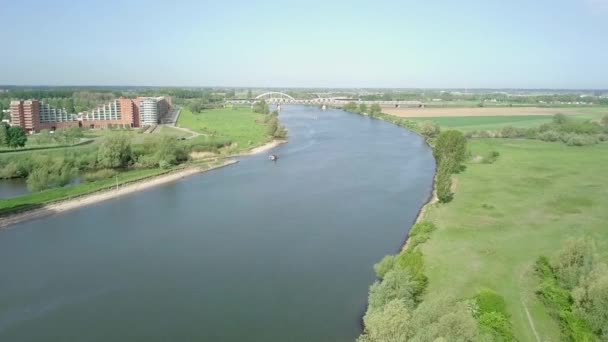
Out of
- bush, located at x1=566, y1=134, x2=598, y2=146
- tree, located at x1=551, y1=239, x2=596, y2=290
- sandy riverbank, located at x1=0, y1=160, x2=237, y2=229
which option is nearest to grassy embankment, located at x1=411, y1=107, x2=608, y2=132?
bush, located at x1=566, y1=134, x2=598, y2=146

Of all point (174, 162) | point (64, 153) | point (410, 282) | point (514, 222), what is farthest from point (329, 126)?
point (410, 282)

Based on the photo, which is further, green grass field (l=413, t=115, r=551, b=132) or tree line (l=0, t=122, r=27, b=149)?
green grass field (l=413, t=115, r=551, b=132)

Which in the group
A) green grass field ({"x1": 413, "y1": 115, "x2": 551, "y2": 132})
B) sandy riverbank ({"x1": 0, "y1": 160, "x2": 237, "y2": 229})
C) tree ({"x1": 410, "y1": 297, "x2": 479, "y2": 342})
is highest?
green grass field ({"x1": 413, "y1": 115, "x2": 551, "y2": 132})

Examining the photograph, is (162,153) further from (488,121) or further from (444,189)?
(488,121)

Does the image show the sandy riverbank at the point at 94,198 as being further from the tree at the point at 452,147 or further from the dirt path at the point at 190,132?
the tree at the point at 452,147

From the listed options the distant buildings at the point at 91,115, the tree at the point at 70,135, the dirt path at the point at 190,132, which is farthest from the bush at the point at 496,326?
the distant buildings at the point at 91,115

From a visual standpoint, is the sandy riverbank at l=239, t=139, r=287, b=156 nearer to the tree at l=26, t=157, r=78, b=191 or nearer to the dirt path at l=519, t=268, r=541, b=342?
the tree at l=26, t=157, r=78, b=191

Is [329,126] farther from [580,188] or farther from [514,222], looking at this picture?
[514,222]
